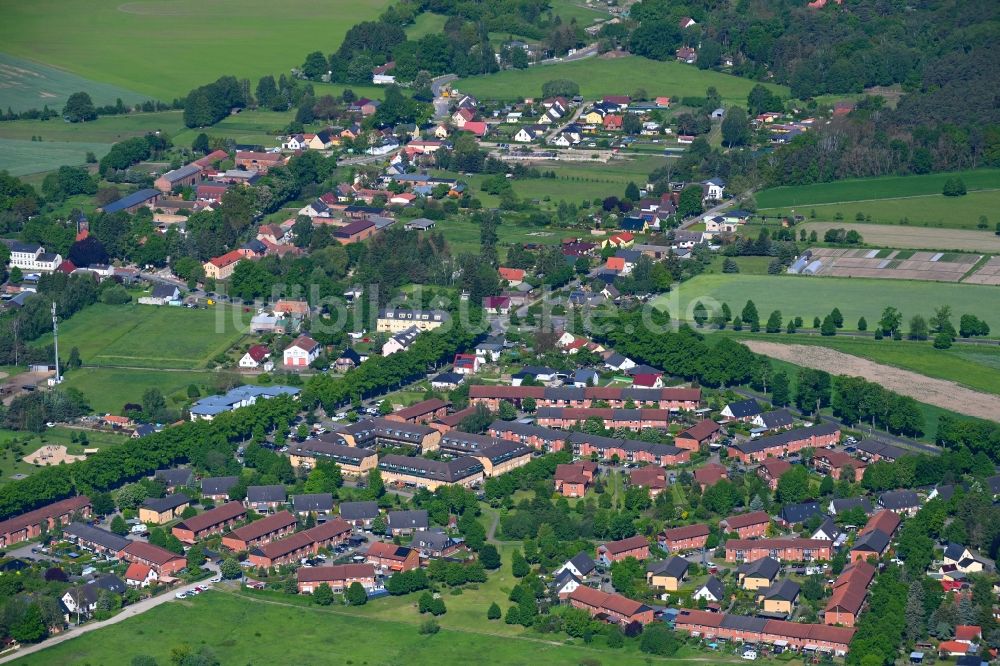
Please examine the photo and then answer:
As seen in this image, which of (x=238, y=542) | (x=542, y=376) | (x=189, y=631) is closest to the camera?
(x=189, y=631)

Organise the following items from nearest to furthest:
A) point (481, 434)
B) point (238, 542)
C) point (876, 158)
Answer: point (238, 542) → point (481, 434) → point (876, 158)

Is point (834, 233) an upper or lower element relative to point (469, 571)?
upper

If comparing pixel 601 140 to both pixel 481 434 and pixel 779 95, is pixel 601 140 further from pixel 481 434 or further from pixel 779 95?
pixel 481 434

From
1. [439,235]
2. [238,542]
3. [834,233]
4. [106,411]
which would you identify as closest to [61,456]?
[106,411]

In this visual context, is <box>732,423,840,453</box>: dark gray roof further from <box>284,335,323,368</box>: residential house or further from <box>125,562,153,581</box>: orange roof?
<box>125,562,153,581</box>: orange roof

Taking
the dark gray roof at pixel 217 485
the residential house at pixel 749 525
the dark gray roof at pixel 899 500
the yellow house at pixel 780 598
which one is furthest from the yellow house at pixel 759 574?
the dark gray roof at pixel 217 485

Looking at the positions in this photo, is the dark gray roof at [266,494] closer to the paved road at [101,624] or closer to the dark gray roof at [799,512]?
the paved road at [101,624]
